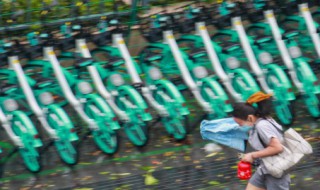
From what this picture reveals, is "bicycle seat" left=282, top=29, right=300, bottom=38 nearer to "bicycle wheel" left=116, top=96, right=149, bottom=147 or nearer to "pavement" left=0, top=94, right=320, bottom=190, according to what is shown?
"pavement" left=0, top=94, right=320, bottom=190

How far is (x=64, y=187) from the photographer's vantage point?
30.3 ft

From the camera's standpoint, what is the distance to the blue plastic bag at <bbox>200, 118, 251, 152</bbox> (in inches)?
295

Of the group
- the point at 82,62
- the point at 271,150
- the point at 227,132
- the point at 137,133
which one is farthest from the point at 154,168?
the point at 271,150

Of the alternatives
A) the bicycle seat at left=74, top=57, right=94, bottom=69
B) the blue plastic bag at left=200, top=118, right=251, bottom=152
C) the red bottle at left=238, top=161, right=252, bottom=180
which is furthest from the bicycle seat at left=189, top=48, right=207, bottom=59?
the red bottle at left=238, top=161, right=252, bottom=180

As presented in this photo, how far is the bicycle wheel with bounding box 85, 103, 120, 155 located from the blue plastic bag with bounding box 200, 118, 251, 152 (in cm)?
216

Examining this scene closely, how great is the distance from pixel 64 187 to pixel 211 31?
11.5 ft

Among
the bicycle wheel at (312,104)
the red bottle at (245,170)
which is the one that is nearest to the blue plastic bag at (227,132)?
the red bottle at (245,170)

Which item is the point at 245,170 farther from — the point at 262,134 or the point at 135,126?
the point at 135,126

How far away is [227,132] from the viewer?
7.56 m

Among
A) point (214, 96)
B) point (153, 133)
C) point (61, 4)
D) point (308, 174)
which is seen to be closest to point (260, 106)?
A: point (308, 174)

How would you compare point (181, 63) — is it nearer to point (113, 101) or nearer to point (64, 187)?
point (113, 101)

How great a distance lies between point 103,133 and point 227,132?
99.8 inches

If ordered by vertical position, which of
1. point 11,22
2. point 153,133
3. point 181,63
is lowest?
point 153,133

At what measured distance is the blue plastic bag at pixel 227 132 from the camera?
750 cm
